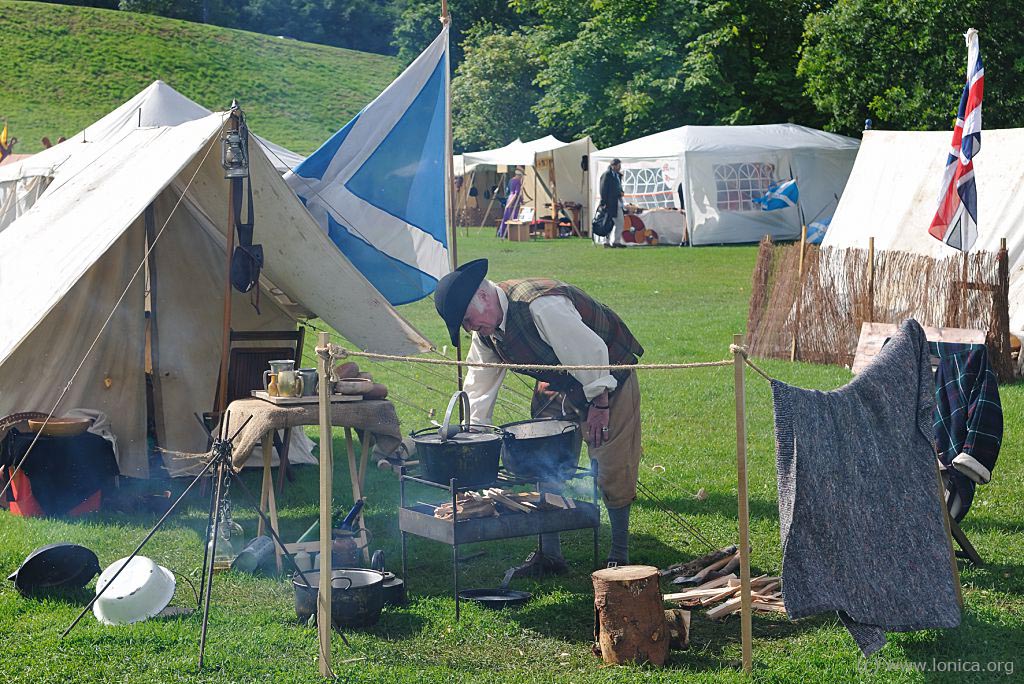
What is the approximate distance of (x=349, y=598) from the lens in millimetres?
4312

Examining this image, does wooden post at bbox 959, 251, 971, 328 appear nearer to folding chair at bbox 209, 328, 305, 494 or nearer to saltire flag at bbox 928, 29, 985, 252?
saltire flag at bbox 928, 29, 985, 252

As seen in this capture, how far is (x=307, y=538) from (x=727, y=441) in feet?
9.90

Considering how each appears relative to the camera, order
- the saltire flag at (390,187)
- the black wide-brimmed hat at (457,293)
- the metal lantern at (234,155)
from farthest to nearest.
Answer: the saltire flag at (390,187)
the metal lantern at (234,155)
the black wide-brimmed hat at (457,293)

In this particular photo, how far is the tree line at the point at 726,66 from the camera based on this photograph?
59.8ft

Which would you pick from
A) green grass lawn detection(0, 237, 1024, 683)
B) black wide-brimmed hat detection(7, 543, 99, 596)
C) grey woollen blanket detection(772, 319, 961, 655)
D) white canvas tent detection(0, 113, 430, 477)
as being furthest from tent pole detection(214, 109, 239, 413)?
grey woollen blanket detection(772, 319, 961, 655)

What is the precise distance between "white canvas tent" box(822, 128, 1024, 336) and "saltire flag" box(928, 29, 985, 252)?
1.18 m

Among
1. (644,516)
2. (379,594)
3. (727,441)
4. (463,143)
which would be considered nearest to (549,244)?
(463,143)

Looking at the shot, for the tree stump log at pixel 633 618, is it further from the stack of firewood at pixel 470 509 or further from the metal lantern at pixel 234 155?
the metal lantern at pixel 234 155

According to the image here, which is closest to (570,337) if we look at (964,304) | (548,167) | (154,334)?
(154,334)

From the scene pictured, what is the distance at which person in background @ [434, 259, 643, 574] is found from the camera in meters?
4.68

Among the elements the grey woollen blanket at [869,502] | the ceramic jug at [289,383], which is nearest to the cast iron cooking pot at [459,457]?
the ceramic jug at [289,383]

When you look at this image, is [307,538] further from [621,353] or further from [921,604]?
[921,604]

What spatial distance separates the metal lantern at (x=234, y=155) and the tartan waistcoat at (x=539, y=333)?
1.61 meters

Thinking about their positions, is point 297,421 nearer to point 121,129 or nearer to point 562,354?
point 562,354
